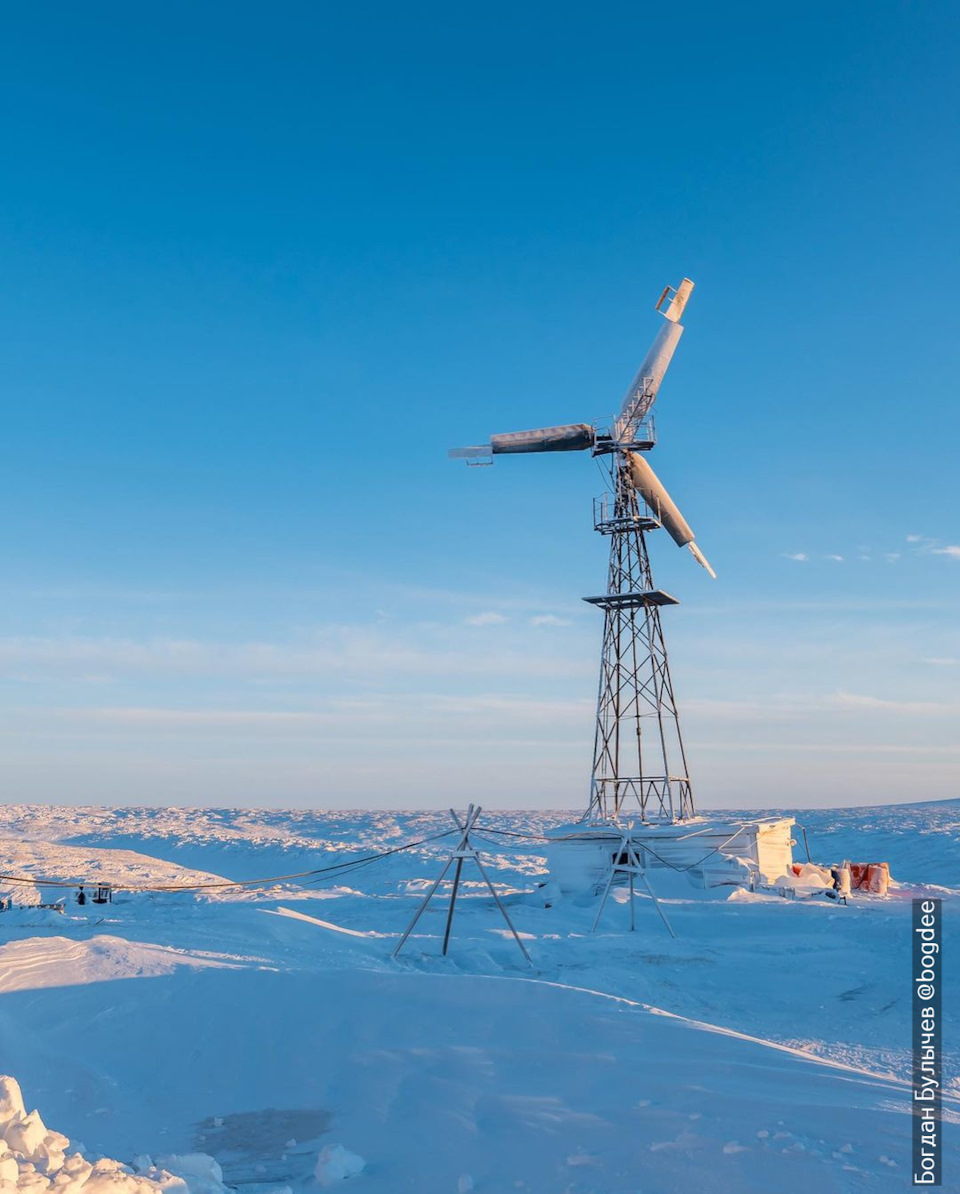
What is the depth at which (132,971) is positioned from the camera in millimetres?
14977

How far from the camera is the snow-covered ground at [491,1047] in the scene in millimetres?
7945

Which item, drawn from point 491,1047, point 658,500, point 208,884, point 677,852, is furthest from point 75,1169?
point 658,500

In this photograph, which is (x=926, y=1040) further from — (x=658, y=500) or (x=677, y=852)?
(x=658, y=500)

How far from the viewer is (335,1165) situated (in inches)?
320

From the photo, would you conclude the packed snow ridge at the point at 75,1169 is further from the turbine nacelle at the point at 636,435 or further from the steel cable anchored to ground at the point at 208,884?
the turbine nacelle at the point at 636,435

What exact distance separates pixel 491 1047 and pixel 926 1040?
596 cm

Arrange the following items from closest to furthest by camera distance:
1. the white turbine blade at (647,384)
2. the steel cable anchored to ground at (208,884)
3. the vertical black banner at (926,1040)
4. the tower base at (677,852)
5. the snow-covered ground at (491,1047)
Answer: the vertical black banner at (926,1040), the snow-covered ground at (491,1047), the steel cable anchored to ground at (208,884), the tower base at (677,852), the white turbine blade at (647,384)

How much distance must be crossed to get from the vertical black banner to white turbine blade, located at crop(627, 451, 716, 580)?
55.9 ft

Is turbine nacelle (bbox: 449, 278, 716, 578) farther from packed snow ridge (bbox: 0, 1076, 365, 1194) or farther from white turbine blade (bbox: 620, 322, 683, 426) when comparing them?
packed snow ridge (bbox: 0, 1076, 365, 1194)

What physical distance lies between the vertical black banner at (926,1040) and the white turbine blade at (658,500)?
17.0 m

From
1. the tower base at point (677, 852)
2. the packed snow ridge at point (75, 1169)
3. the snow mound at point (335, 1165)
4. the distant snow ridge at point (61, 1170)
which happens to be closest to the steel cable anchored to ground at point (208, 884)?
the tower base at point (677, 852)

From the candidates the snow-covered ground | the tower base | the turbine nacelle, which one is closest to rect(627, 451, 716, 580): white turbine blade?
the turbine nacelle

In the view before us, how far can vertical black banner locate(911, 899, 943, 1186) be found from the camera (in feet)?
23.4

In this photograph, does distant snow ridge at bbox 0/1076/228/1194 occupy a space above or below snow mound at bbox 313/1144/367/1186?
above
